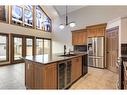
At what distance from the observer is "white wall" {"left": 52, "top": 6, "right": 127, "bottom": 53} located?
690cm

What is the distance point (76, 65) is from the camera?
468 cm

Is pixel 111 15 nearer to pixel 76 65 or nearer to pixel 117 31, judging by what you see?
pixel 117 31

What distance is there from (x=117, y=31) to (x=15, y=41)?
19.7 feet

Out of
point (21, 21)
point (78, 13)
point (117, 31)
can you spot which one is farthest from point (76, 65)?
point (21, 21)

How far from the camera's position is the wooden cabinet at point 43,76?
2.84 metres

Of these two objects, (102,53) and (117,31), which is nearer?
(117,31)

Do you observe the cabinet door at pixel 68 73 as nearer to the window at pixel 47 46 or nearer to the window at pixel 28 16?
the window at pixel 28 16

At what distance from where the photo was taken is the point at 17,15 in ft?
28.8

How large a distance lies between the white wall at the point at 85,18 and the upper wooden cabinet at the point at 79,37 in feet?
1.08

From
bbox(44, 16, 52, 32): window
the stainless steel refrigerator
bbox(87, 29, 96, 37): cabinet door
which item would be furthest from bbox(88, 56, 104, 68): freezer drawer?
bbox(44, 16, 52, 32): window

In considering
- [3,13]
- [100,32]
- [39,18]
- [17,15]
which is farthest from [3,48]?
[100,32]
